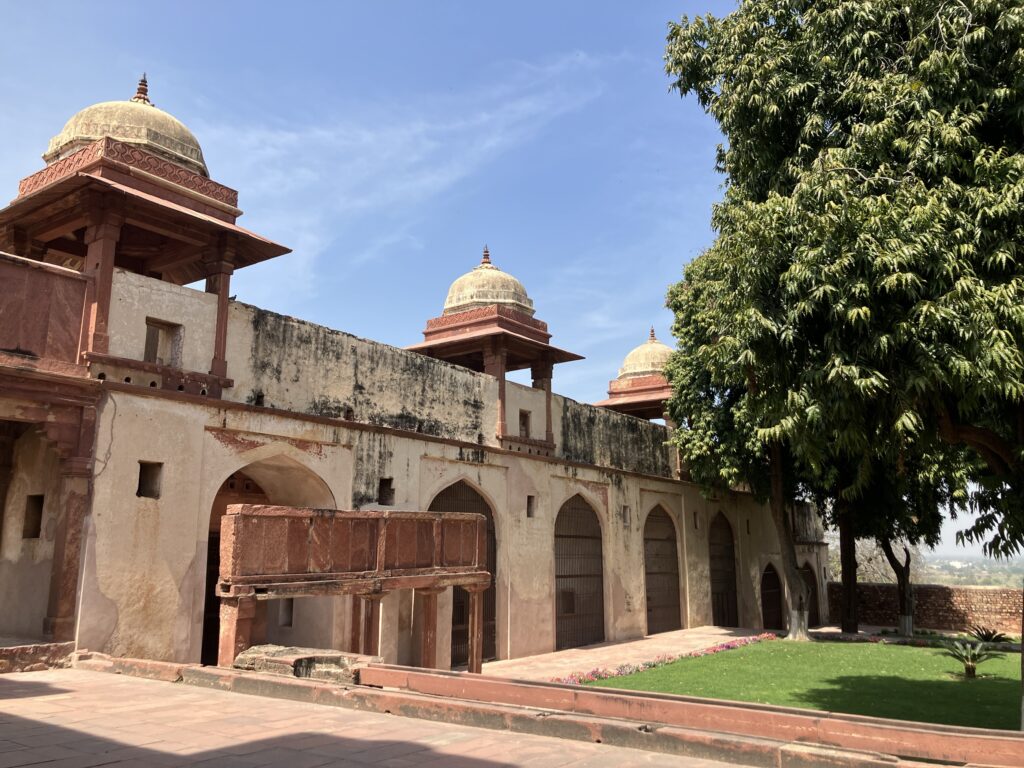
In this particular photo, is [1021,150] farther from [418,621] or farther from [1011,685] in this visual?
[418,621]

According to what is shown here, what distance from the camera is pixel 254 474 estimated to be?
504 inches

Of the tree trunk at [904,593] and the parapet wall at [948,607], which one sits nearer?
the tree trunk at [904,593]

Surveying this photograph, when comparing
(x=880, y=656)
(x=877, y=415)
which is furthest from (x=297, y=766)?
(x=880, y=656)

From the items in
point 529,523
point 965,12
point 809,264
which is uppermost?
point 965,12

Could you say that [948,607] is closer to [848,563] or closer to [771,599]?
[771,599]

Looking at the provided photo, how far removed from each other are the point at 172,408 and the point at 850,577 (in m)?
18.6

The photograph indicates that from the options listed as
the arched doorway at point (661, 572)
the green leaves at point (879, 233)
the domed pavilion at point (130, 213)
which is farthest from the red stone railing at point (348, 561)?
the arched doorway at point (661, 572)

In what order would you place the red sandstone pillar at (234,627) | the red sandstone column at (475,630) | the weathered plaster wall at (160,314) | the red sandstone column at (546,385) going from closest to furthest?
the red sandstone pillar at (234,627), the weathered plaster wall at (160,314), the red sandstone column at (475,630), the red sandstone column at (546,385)

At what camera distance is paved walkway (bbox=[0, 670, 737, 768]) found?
4.29 metres

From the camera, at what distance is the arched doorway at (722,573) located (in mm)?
24047

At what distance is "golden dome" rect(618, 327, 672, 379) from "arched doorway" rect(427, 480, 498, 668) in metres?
10.2

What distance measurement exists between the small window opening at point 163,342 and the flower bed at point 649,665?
687 centimetres

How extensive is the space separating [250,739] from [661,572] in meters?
18.1

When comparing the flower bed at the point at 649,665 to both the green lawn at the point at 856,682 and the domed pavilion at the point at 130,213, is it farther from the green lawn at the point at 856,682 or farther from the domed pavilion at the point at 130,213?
the domed pavilion at the point at 130,213
